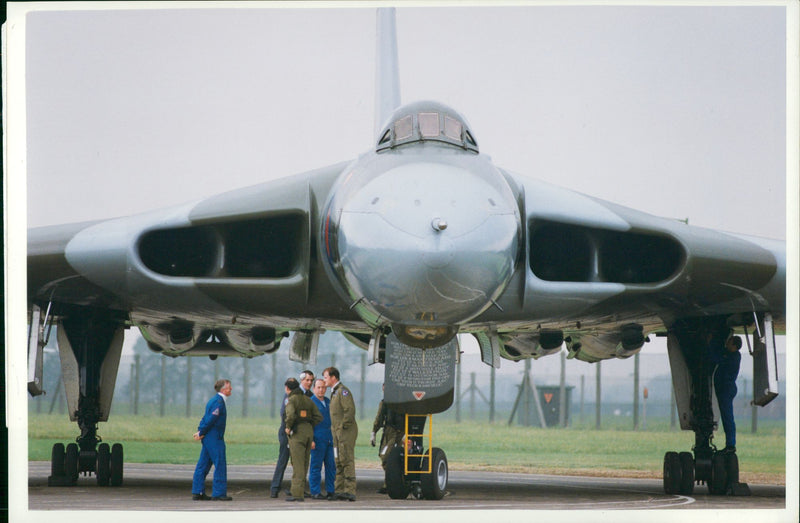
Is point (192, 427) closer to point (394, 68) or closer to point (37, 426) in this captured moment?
point (37, 426)

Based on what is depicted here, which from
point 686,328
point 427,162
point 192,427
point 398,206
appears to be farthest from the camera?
point 192,427

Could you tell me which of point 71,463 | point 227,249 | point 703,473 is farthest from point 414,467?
point 71,463

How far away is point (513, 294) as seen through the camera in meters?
9.81

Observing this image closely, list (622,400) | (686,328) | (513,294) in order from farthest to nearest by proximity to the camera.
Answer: (622,400)
(686,328)
(513,294)

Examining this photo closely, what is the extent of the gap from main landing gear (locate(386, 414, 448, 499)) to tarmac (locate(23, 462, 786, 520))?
0.15 metres

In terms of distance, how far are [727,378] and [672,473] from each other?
1.18 m

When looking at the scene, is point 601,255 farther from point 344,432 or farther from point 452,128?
point 344,432

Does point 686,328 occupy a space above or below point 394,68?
below

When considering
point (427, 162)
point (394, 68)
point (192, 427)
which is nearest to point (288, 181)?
point (427, 162)

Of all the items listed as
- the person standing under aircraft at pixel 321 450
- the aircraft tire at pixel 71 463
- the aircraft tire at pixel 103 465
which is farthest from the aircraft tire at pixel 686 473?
the aircraft tire at pixel 71 463

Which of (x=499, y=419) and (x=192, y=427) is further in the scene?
(x=499, y=419)

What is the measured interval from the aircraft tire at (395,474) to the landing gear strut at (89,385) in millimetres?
3492

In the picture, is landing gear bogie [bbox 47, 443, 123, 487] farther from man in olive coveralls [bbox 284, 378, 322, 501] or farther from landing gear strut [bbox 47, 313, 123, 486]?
man in olive coveralls [bbox 284, 378, 322, 501]

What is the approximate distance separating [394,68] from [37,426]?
7.85m
